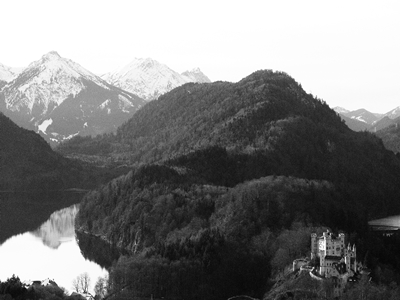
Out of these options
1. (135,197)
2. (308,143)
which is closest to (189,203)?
(135,197)

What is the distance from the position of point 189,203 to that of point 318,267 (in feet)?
147

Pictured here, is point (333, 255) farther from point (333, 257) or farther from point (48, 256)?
point (48, 256)

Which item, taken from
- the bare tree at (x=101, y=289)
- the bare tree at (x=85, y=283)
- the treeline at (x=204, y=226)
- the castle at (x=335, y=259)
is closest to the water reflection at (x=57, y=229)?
the treeline at (x=204, y=226)

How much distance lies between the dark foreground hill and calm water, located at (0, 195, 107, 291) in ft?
17.0

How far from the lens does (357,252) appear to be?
297ft

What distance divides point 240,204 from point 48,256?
25745 mm

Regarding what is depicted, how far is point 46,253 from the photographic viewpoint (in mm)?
127688

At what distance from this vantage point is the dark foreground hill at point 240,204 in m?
92.1

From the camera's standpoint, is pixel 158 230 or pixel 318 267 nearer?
pixel 318 267

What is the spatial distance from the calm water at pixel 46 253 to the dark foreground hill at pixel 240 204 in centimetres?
519

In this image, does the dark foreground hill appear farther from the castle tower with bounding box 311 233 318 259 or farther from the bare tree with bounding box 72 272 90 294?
the bare tree with bounding box 72 272 90 294

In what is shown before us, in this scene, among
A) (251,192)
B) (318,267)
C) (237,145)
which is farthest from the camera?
(237,145)

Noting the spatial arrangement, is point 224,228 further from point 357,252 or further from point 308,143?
point 308,143

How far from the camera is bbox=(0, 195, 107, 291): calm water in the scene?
108 metres
